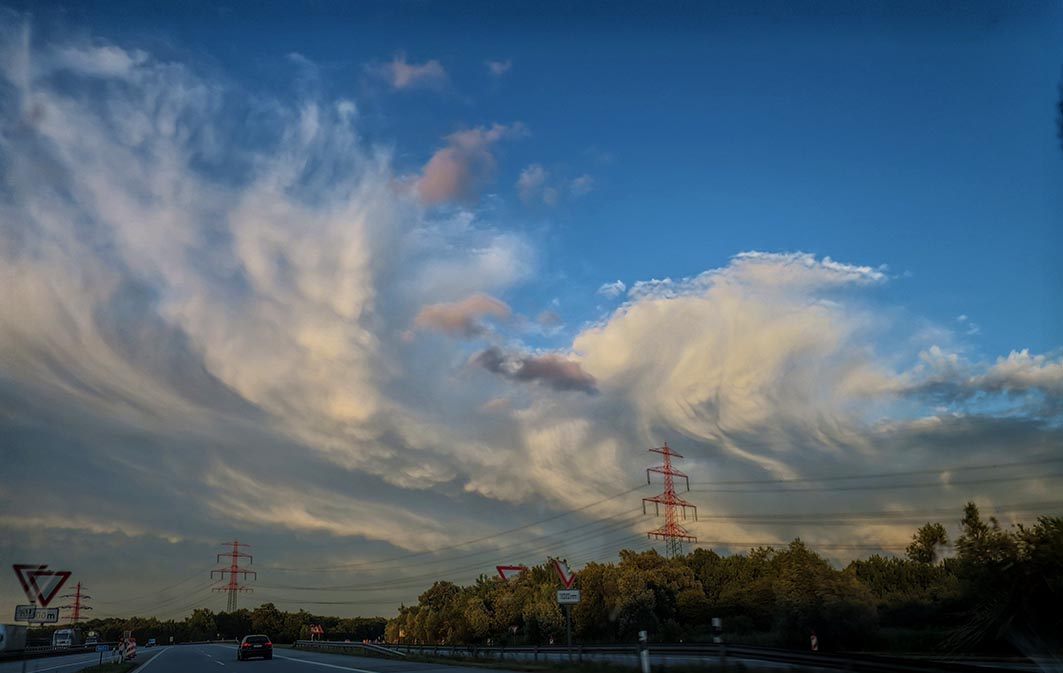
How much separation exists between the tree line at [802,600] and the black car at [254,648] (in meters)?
27.7

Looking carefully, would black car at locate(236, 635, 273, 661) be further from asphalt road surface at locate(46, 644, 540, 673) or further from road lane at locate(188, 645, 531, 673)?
road lane at locate(188, 645, 531, 673)

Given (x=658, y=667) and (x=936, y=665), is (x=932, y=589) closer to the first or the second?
(x=658, y=667)

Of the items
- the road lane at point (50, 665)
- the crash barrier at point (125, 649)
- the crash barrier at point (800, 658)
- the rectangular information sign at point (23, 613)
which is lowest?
→ the road lane at point (50, 665)

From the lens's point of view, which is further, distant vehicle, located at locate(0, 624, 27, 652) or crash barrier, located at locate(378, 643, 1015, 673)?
distant vehicle, located at locate(0, 624, 27, 652)

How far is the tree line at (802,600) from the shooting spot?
27641mm

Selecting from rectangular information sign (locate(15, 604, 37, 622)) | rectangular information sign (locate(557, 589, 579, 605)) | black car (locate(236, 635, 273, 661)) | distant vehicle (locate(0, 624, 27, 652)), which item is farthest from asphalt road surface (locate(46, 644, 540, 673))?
rectangular information sign (locate(15, 604, 37, 622))

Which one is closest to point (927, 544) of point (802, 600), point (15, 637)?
point (802, 600)

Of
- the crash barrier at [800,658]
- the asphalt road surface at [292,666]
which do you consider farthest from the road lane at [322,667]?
the crash barrier at [800,658]

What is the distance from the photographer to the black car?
176 ft

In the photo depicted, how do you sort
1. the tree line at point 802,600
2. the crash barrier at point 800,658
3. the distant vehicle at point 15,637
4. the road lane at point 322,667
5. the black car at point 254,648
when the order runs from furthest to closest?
the black car at point 254,648 → the road lane at point 322,667 → the distant vehicle at point 15,637 → the tree line at point 802,600 → the crash barrier at point 800,658

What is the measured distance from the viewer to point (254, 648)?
5450cm

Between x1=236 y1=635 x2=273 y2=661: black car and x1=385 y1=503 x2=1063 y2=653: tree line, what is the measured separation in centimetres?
2771

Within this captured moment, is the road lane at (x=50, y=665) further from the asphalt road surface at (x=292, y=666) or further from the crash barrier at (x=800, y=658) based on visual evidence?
the crash barrier at (x=800, y=658)

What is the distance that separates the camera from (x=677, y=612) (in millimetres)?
81375
